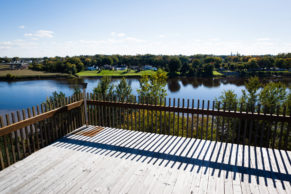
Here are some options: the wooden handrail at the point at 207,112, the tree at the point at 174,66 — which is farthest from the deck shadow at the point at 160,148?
the tree at the point at 174,66

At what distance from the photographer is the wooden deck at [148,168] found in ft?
10.8

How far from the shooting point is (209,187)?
3.27m

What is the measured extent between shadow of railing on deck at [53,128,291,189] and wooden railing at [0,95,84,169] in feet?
1.17

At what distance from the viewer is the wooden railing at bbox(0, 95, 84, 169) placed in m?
4.06

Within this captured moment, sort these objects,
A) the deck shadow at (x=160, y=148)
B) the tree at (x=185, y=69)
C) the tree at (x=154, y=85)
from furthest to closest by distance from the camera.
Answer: the tree at (x=185, y=69), the tree at (x=154, y=85), the deck shadow at (x=160, y=148)

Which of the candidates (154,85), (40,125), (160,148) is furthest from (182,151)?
(154,85)

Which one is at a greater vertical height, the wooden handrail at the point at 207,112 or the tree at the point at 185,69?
the wooden handrail at the point at 207,112

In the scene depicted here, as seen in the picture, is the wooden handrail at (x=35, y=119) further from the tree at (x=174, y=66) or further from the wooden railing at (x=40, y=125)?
the tree at (x=174, y=66)

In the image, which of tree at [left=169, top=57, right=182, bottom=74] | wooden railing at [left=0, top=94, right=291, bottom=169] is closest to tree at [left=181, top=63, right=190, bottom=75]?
tree at [left=169, top=57, right=182, bottom=74]

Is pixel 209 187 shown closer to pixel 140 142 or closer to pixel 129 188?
pixel 129 188

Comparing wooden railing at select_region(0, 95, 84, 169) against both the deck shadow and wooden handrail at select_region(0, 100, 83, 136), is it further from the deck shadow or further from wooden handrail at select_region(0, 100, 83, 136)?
the deck shadow

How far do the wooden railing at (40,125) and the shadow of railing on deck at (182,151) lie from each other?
356mm

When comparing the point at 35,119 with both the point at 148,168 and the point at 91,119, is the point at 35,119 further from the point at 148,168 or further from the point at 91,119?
the point at 148,168

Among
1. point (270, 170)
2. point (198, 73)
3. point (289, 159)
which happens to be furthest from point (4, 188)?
point (198, 73)
